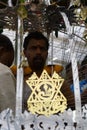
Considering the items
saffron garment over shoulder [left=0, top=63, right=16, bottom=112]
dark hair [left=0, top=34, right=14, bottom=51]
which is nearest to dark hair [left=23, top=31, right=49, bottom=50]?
dark hair [left=0, top=34, right=14, bottom=51]

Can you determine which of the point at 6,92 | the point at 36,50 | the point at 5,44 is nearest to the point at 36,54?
the point at 36,50

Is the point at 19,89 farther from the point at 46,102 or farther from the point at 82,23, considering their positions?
the point at 82,23

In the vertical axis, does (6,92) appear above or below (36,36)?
below

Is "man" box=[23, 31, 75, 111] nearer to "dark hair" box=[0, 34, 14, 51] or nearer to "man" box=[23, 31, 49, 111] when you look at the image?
"man" box=[23, 31, 49, 111]

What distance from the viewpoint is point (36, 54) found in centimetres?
279

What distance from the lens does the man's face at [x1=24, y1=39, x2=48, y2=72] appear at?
2.75m

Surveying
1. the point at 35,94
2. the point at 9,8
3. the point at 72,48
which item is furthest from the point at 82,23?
the point at 35,94

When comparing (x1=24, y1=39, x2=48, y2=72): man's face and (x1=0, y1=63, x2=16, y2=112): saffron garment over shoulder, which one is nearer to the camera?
(x1=0, y1=63, x2=16, y2=112): saffron garment over shoulder

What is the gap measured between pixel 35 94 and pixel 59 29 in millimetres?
858

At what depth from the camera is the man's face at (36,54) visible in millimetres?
2748

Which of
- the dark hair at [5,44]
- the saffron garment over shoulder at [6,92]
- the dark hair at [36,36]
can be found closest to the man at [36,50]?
the dark hair at [36,36]

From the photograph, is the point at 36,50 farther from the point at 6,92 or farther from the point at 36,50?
the point at 6,92

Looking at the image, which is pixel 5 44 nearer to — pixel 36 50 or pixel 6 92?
pixel 36 50

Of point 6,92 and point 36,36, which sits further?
point 36,36
